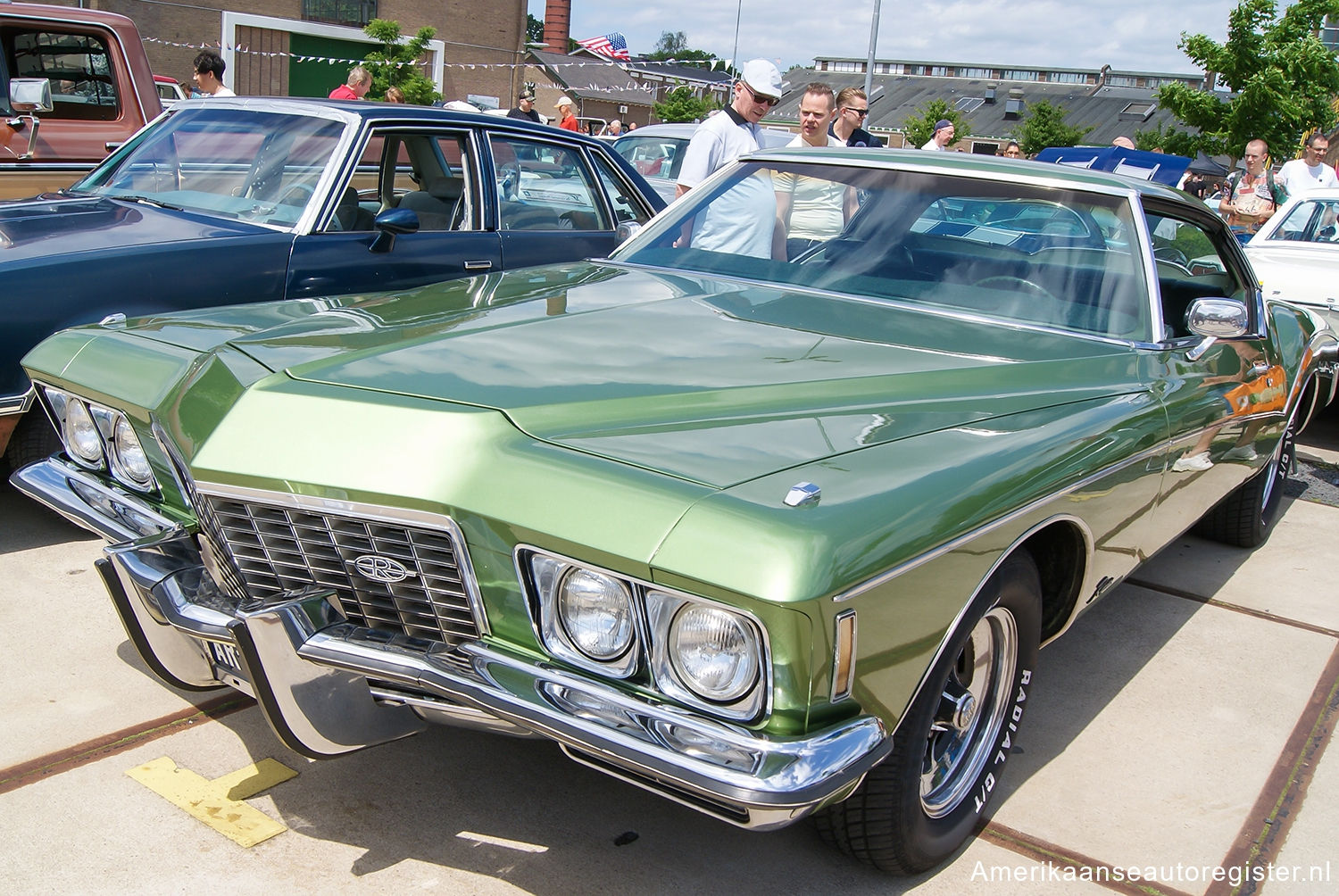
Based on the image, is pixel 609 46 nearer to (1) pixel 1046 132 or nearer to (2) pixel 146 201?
(1) pixel 1046 132

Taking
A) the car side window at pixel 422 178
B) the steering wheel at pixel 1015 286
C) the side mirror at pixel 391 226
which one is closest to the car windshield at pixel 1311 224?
the steering wheel at pixel 1015 286

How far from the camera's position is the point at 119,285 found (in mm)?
4074

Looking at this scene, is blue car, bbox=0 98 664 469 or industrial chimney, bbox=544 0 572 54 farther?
industrial chimney, bbox=544 0 572 54

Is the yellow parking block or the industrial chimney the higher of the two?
the industrial chimney

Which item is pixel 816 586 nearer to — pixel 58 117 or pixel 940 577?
pixel 940 577

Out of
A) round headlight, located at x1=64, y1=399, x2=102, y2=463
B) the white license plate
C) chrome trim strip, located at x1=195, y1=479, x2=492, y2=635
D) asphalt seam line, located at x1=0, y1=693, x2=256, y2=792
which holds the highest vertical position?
chrome trim strip, located at x1=195, y1=479, x2=492, y2=635

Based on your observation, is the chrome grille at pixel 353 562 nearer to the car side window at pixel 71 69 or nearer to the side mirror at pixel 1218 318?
the side mirror at pixel 1218 318

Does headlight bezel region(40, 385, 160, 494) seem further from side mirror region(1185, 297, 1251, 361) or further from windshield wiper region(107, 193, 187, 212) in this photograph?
side mirror region(1185, 297, 1251, 361)

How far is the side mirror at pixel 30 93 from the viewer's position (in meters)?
6.11

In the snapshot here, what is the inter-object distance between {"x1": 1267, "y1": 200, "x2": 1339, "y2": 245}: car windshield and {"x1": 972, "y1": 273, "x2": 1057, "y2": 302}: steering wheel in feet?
18.5

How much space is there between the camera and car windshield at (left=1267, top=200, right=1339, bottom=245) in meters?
7.87

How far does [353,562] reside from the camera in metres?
2.21

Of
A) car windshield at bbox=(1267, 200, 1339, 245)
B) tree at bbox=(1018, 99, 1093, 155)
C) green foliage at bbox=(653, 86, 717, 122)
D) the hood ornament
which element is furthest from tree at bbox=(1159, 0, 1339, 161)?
green foliage at bbox=(653, 86, 717, 122)

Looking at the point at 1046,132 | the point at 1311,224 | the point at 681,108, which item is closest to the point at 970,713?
the point at 1311,224
